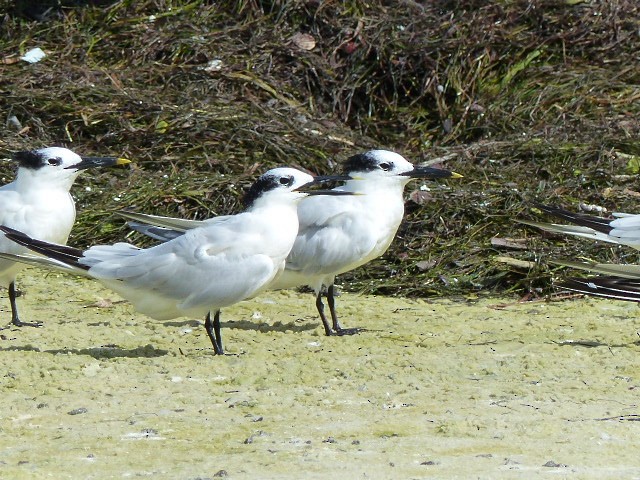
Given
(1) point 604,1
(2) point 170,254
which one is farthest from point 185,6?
(2) point 170,254

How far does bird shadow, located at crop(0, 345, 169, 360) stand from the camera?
5.45 meters

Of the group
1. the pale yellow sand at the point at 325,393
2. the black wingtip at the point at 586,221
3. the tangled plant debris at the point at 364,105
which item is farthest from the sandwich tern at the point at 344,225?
the tangled plant debris at the point at 364,105

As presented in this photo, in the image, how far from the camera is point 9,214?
6.25 metres

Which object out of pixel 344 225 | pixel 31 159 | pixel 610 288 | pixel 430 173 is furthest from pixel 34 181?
pixel 610 288

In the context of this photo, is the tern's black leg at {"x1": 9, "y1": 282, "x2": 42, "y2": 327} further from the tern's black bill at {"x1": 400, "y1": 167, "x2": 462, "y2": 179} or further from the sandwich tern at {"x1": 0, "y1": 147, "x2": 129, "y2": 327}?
the tern's black bill at {"x1": 400, "y1": 167, "x2": 462, "y2": 179}

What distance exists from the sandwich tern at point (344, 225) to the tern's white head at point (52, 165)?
1.45 feet

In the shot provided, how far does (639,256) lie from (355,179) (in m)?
2.14

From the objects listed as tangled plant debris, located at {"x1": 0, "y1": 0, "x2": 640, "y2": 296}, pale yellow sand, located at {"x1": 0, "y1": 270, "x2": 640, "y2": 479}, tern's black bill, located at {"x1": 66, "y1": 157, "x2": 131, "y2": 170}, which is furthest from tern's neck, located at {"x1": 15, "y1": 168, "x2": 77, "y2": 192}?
tangled plant debris, located at {"x1": 0, "y1": 0, "x2": 640, "y2": 296}

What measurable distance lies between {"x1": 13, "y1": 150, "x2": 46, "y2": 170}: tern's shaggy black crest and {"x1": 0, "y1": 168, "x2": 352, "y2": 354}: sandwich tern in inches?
39.6

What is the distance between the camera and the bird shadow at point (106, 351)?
215 inches

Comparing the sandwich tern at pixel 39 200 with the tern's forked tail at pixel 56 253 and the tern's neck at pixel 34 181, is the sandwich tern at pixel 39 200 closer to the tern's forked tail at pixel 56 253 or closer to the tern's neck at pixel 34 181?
the tern's neck at pixel 34 181

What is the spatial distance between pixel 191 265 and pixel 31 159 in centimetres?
147

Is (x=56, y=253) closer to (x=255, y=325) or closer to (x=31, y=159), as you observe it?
(x=31, y=159)

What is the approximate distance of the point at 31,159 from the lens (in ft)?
21.1
